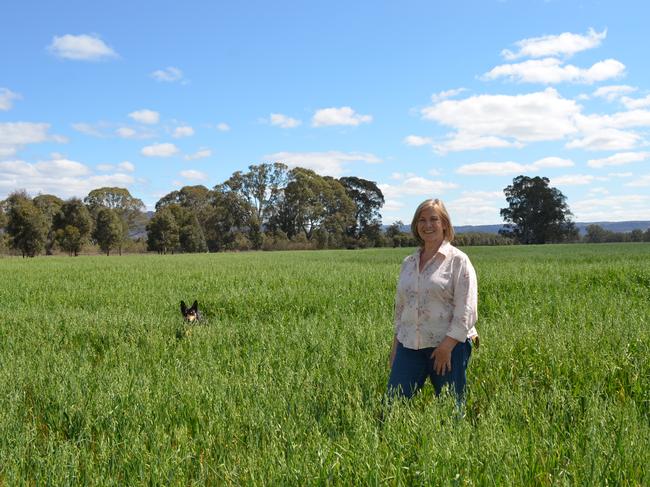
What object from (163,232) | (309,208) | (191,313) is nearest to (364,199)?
(309,208)

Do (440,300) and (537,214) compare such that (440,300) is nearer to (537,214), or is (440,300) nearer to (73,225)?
(73,225)

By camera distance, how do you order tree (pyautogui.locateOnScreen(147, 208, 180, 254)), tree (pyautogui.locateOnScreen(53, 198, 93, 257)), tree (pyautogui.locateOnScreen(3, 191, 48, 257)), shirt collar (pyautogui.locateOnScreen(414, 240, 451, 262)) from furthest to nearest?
1. tree (pyautogui.locateOnScreen(147, 208, 180, 254))
2. tree (pyautogui.locateOnScreen(53, 198, 93, 257))
3. tree (pyautogui.locateOnScreen(3, 191, 48, 257))
4. shirt collar (pyautogui.locateOnScreen(414, 240, 451, 262))

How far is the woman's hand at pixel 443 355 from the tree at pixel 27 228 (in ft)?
200

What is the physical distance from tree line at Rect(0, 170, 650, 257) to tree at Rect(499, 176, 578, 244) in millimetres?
172

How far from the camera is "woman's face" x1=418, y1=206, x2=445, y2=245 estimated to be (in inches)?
150

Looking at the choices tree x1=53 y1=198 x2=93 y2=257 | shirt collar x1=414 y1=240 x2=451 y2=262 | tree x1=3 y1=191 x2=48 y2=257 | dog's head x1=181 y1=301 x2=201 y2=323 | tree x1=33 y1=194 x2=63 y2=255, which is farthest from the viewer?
tree x1=33 y1=194 x2=63 y2=255

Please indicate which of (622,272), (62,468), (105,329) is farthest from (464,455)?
(622,272)

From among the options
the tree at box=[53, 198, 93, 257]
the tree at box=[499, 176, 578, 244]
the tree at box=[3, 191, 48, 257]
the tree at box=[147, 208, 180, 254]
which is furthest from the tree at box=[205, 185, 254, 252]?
the tree at box=[499, 176, 578, 244]

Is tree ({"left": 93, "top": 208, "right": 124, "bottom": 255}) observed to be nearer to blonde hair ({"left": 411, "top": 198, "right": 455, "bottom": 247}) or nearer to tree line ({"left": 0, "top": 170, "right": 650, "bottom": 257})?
tree line ({"left": 0, "top": 170, "right": 650, "bottom": 257})

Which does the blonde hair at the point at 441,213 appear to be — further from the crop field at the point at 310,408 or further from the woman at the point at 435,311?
the crop field at the point at 310,408

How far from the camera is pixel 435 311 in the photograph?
377 centimetres

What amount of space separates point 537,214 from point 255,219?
50070 mm

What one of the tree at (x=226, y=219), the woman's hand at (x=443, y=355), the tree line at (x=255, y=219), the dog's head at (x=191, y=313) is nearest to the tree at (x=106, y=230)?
the tree line at (x=255, y=219)

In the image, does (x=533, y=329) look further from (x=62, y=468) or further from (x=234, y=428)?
(x=62, y=468)
